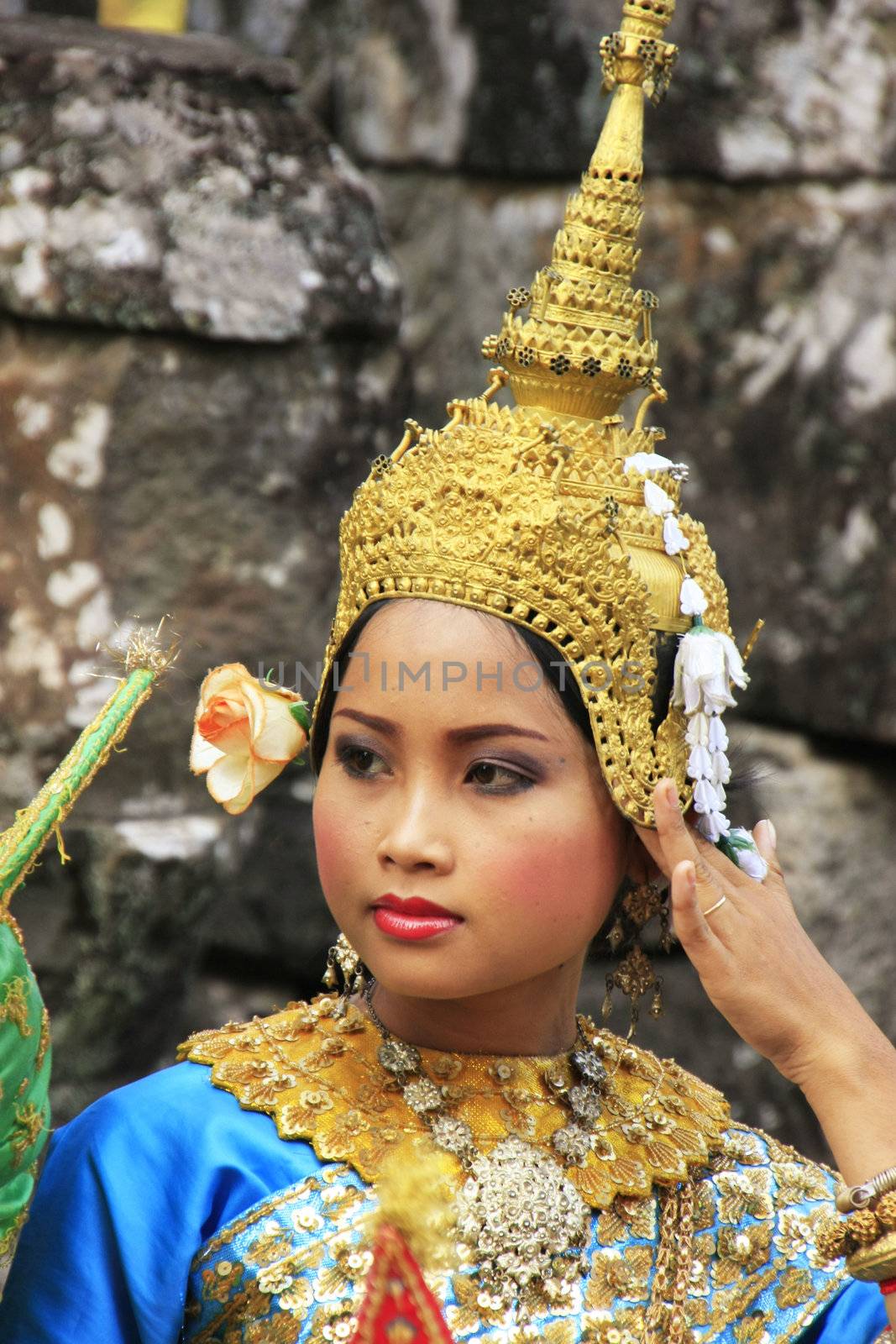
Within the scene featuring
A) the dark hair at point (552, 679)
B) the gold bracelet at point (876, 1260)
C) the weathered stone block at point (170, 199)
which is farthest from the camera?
the weathered stone block at point (170, 199)

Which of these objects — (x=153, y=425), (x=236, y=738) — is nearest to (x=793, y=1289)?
(x=236, y=738)

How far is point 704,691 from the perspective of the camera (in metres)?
2.00

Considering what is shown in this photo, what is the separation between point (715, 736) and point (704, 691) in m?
0.06

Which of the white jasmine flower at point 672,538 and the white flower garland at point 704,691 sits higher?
the white jasmine flower at point 672,538

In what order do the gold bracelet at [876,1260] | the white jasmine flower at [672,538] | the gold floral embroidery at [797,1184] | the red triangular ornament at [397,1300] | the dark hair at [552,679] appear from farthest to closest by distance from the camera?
the gold floral embroidery at [797,1184] < the white jasmine flower at [672,538] < the dark hair at [552,679] < the gold bracelet at [876,1260] < the red triangular ornament at [397,1300]

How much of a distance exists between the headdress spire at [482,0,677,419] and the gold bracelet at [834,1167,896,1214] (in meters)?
0.94

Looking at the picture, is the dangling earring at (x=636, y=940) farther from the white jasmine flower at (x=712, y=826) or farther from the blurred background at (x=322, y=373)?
the blurred background at (x=322, y=373)

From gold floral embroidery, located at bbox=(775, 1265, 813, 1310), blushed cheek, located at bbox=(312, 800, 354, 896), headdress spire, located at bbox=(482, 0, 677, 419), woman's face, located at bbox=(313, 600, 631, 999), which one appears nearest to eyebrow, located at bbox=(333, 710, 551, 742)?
woman's face, located at bbox=(313, 600, 631, 999)

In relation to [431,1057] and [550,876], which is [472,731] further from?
[431,1057]

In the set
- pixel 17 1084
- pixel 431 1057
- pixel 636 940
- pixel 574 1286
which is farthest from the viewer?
pixel 636 940

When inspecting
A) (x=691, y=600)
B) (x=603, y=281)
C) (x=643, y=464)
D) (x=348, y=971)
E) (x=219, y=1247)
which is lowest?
(x=219, y=1247)

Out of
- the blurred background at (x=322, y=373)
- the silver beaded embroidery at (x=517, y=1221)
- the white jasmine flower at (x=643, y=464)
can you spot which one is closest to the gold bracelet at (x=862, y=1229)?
the silver beaded embroidery at (x=517, y=1221)

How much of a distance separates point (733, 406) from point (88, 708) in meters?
1.59

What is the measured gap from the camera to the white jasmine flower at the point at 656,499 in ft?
6.75
